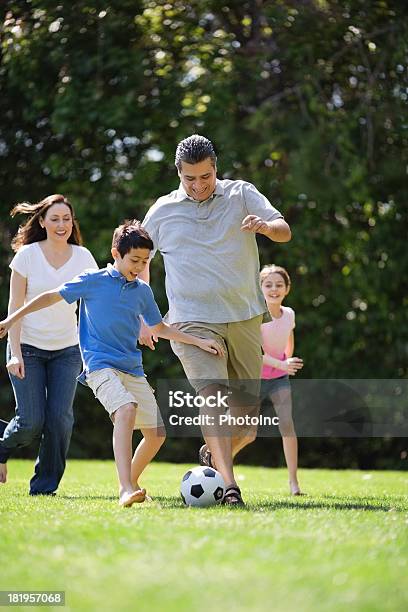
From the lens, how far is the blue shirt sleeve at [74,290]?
5.66 metres

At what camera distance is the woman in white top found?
21.6ft

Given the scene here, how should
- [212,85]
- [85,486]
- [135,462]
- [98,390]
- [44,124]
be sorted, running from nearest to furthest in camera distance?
1. [98,390]
2. [135,462]
3. [85,486]
4. [212,85]
5. [44,124]

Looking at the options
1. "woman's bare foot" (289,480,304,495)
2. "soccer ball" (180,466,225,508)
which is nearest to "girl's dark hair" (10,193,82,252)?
"soccer ball" (180,466,225,508)

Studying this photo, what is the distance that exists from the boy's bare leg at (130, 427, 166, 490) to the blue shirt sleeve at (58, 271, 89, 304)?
97 cm

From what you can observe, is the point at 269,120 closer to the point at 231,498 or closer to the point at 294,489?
the point at 294,489

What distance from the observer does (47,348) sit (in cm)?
664

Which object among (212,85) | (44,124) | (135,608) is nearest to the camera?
(135,608)

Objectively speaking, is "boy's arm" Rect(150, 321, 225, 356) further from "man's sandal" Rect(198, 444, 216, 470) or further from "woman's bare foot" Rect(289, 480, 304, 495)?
"woman's bare foot" Rect(289, 480, 304, 495)

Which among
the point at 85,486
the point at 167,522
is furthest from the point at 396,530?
the point at 85,486

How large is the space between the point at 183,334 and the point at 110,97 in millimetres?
8229

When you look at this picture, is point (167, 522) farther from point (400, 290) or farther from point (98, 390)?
point (400, 290)

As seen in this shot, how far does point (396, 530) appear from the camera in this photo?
4582 mm

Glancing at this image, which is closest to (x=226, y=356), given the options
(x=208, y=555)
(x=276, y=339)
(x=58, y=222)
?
(x=58, y=222)

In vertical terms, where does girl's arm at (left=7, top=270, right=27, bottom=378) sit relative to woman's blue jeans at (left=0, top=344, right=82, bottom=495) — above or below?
above
